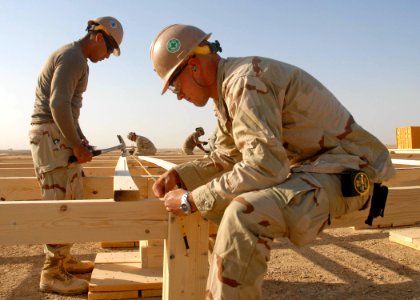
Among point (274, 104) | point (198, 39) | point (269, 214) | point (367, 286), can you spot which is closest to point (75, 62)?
point (198, 39)

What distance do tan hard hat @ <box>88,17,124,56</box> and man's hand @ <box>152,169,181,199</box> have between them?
6.31 ft

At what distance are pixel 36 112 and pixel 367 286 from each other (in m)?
3.39

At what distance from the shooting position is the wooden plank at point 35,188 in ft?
12.9

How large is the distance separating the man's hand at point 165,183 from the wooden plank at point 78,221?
1.01ft

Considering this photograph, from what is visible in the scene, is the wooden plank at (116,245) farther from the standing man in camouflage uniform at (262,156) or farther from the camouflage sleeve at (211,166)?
the standing man in camouflage uniform at (262,156)

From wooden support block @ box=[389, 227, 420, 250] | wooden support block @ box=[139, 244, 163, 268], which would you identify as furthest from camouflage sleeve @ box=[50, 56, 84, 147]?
wooden support block @ box=[389, 227, 420, 250]

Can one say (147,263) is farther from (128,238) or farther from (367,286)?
(367,286)

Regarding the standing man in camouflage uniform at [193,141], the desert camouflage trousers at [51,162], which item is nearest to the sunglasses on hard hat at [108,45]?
the desert camouflage trousers at [51,162]

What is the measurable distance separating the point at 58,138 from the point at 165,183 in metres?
1.57

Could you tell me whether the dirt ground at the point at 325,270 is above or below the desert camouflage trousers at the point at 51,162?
below

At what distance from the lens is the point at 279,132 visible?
1813 millimetres

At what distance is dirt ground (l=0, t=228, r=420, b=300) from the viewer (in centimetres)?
352

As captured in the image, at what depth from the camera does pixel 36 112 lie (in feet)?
11.8

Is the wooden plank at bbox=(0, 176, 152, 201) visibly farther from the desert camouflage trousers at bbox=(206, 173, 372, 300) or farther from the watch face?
the desert camouflage trousers at bbox=(206, 173, 372, 300)
